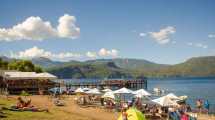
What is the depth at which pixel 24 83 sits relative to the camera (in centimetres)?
5534

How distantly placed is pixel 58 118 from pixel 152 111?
944 cm

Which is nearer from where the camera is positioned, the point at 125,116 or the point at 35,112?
the point at 125,116

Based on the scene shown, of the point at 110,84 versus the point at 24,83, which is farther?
the point at 110,84

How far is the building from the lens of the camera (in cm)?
5301

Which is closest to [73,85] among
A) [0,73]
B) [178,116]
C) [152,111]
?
[0,73]

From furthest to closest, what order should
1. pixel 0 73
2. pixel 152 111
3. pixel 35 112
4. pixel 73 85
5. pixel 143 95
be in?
pixel 73 85 → pixel 0 73 → pixel 143 95 → pixel 152 111 → pixel 35 112

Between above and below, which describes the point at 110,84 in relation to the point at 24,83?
below

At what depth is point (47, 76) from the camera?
55188mm

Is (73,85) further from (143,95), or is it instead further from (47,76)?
(143,95)

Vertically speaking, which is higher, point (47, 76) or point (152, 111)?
point (47, 76)

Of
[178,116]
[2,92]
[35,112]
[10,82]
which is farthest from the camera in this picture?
[10,82]

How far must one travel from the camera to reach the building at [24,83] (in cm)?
5301

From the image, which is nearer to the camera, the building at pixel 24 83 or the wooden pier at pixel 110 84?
the building at pixel 24 83

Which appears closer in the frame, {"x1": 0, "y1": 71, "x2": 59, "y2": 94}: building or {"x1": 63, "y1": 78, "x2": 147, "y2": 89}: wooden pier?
{"x1": 0, "y1": 71, "x2": 59, "y2": 94}: building
